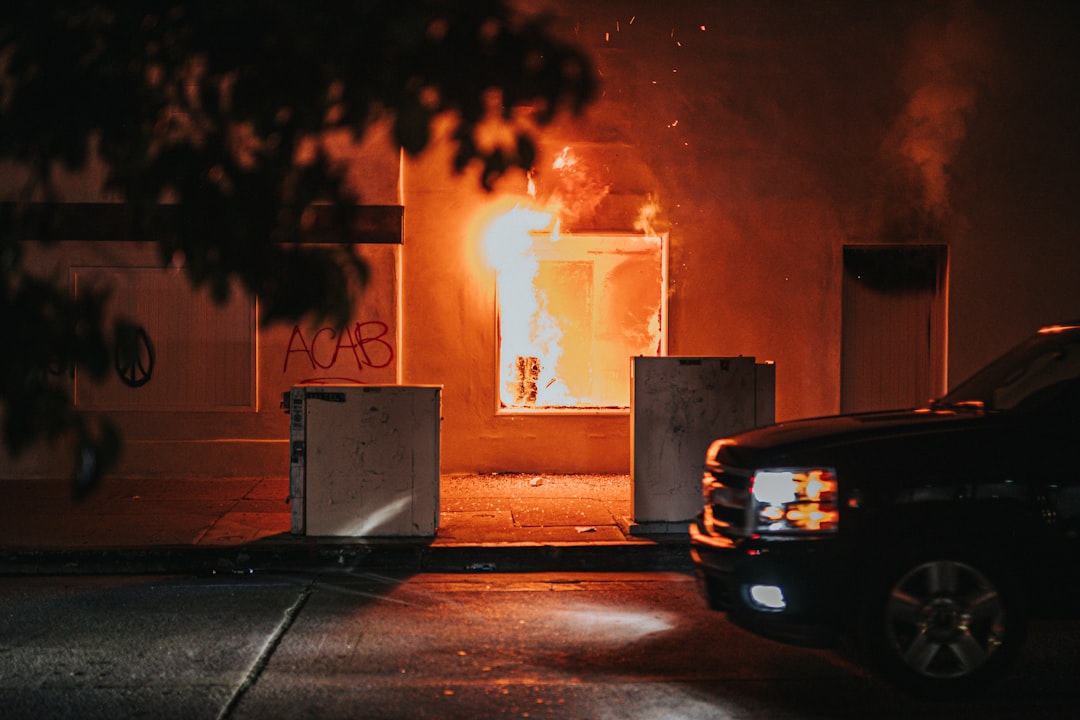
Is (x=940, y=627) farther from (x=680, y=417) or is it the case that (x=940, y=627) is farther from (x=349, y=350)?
(x=349, y=350)

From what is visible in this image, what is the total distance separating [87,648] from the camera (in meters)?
6.49

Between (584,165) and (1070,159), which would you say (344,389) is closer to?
(584,165)

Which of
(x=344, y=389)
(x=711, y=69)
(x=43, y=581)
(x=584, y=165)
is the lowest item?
(x=43, y=581)

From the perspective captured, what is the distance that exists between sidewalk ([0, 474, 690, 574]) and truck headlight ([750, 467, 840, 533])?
11.7ft

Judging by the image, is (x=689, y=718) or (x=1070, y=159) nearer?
(x=689, y=718)

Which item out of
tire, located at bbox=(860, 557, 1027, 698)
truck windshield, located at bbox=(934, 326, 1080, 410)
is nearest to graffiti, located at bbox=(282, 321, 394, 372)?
truck windshield, located at bbox=(934, 326, 1080, 410)

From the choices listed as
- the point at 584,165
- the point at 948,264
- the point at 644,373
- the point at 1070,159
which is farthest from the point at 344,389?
the point at 1070,159

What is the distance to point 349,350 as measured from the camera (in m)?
12.8

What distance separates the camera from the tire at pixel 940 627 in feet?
17.8

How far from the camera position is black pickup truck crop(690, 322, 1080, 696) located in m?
5.41

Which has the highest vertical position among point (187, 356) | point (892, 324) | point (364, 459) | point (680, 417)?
point (892, 324)

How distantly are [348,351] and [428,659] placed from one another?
6.97 metres

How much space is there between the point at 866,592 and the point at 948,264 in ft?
28.2

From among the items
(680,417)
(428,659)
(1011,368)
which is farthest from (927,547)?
(680,417)
